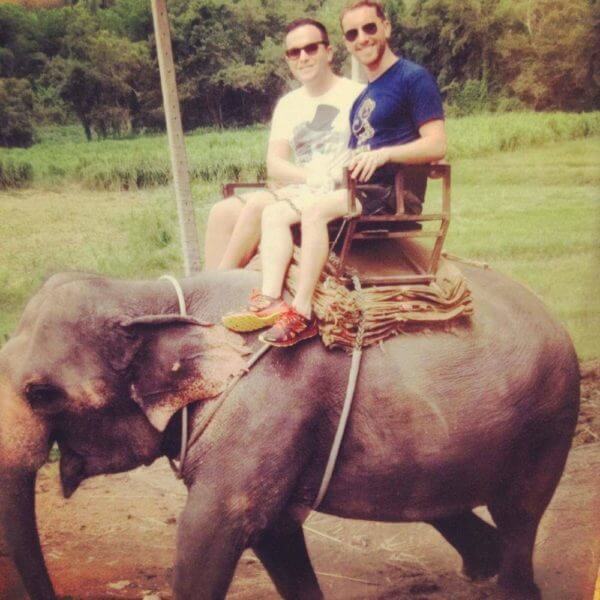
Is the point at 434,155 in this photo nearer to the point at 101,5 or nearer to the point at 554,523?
the point at 101,5

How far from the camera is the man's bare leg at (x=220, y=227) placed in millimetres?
1706

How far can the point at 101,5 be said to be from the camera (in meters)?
1.74

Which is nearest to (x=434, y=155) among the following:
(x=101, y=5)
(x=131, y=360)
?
(x=131, y=360)

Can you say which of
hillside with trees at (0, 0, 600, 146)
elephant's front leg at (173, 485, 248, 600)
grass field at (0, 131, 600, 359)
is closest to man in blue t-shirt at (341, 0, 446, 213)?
hillside with trees at (0, 0, 600, 146)

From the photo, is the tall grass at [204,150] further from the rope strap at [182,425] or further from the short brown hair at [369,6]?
the rope strap at [182,425]

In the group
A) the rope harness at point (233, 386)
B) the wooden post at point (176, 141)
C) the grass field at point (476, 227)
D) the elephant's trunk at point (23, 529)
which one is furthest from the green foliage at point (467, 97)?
the elephant's trunk at point (23, 529)

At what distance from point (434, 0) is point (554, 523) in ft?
4.26

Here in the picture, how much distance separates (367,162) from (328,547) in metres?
1.09

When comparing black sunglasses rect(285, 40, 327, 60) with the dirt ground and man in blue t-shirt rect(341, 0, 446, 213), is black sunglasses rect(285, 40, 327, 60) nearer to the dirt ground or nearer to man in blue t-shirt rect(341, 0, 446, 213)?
man in blue t-shirt rect(341, 0, 446, 213)

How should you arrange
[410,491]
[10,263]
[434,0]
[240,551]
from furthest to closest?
[10,263] < [434,0] < [410,491] < [240,551]

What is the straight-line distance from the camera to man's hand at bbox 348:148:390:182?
147 cm

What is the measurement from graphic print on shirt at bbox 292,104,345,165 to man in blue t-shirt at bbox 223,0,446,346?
79 mm

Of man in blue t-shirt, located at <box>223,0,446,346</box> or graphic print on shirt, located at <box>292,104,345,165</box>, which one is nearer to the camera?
man in blue t-shirt, located at <box>223,0,446,346</box>

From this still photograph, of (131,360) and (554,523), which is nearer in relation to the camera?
(131,360)
